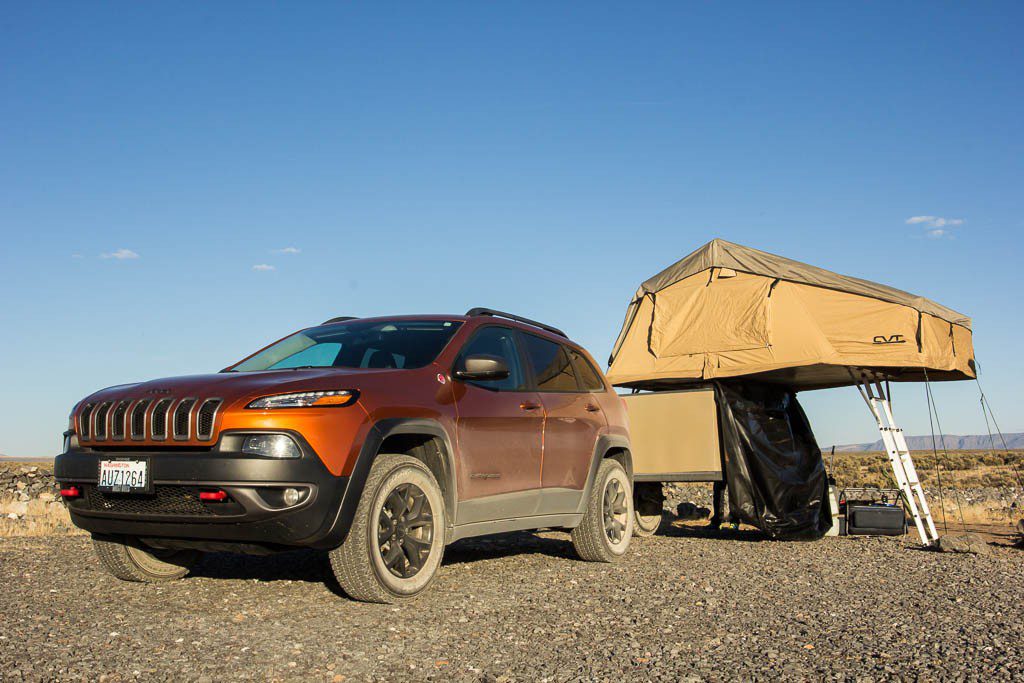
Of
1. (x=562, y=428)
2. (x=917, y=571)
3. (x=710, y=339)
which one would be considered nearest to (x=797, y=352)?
(x=710, y=339)

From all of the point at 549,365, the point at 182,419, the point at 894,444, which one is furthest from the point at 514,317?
the point at 894,444

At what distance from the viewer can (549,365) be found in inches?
296

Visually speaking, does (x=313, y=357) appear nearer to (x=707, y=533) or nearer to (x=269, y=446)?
(x=269, y=446)

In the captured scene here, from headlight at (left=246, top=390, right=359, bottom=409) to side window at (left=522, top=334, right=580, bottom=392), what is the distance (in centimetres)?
237

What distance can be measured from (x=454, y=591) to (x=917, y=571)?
4384 mm

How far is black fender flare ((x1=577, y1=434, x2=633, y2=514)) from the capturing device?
751 cm

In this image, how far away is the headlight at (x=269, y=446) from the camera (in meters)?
4.72

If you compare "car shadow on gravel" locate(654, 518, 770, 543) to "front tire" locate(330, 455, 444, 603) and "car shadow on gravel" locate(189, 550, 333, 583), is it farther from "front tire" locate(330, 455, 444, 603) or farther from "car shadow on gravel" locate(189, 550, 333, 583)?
"front tire" locate(330, 455, 444, 603)

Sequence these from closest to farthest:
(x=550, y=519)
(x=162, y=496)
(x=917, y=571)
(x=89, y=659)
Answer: (x=89, y=659), (x=162, y=496), (x=550, y=519), (x=917, y=571)

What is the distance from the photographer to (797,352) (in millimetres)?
9680

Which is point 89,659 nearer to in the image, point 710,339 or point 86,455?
point 86,455

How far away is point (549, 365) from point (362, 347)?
1.76m

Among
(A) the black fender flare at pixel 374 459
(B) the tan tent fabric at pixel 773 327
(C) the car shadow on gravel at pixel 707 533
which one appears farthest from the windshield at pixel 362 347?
(C) the car shadow on gravel at pixel 707 533

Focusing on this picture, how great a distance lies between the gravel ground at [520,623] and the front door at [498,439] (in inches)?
23.2
